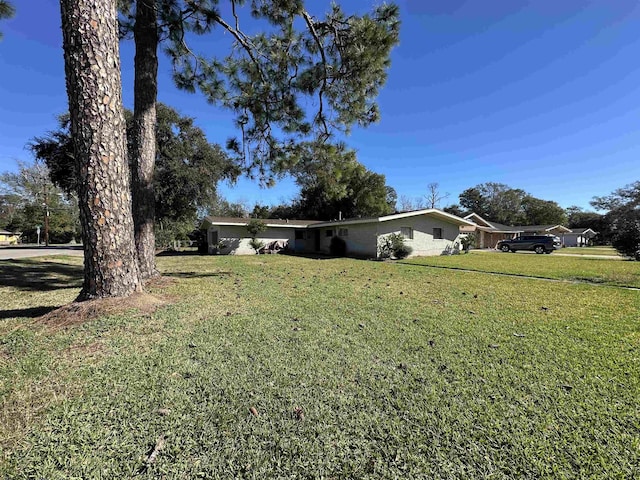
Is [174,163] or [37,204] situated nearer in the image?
[174,163]

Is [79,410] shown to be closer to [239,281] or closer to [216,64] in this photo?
[239,281]

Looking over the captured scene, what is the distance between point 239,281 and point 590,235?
189 ft

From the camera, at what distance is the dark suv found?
73.6 ft

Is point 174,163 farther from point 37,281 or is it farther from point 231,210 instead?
point 231,210

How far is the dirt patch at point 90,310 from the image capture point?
383 cm

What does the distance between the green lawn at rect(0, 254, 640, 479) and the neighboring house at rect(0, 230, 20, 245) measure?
2352 inches

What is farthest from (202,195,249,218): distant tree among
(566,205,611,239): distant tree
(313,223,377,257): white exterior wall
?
(566,205,611,239): distant tree

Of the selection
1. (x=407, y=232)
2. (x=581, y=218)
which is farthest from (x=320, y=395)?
(x=581, y=218)

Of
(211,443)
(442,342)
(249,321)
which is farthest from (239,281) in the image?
(211,443)

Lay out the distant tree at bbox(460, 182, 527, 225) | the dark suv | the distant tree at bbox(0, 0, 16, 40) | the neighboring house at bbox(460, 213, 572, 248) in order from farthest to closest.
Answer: the distant tree at bbox(460, 182, 527, 225), the neighboring house at bbox(460, 213, 572, 248), the dark suv, the distant tree at bbox(0, 0, 16, 40)

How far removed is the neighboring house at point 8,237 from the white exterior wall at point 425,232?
2333 inches

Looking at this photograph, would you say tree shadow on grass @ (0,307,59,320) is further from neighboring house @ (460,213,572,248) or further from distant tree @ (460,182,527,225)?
distant tree @ (460,182,527,225)

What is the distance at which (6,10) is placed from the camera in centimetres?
558

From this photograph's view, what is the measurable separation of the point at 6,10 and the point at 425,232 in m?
19.3
